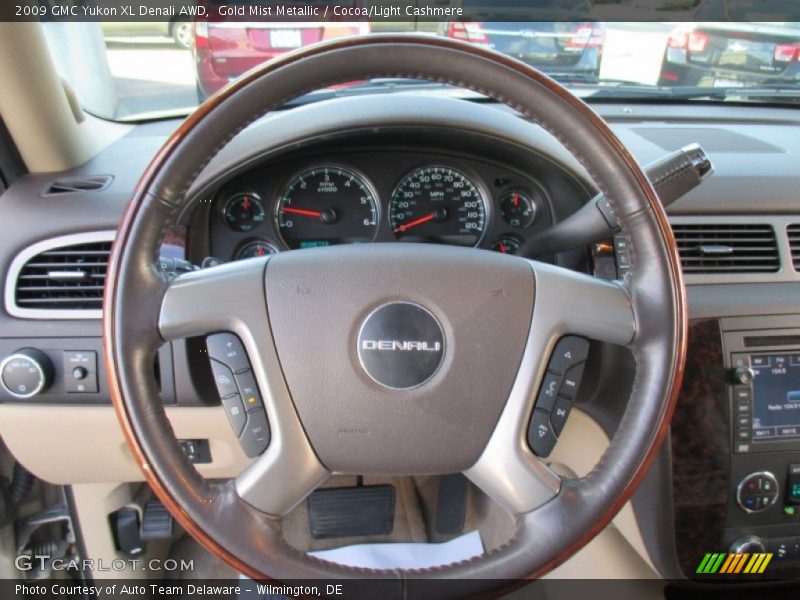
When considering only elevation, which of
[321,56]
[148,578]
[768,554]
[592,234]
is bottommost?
[148,578]

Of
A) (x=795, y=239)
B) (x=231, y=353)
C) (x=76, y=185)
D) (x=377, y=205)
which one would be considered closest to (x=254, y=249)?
(x=377, y=205)

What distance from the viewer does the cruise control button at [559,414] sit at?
3.46ft

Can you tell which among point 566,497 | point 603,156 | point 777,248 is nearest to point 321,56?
point 603,156

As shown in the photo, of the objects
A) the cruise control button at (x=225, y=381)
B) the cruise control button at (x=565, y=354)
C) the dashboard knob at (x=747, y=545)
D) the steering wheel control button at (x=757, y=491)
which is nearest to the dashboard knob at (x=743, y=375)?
the steering wheel control button at (x=757, y=491)

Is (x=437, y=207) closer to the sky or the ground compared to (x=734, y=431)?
closer to the sky

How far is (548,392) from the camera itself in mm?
1054

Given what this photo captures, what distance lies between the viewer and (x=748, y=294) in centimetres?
151

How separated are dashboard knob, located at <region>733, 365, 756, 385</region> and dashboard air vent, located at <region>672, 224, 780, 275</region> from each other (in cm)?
21

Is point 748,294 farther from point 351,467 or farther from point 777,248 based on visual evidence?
point 351,467

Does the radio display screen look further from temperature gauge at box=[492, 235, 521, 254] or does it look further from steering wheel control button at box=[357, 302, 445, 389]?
steering wheel control button at box=[357, 302, 445, 389]

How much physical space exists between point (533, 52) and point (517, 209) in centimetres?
59

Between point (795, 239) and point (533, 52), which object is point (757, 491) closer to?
point (795, 239)

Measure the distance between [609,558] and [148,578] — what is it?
1.26 meters

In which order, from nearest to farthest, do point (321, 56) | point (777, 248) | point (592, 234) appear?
point (321, 56), point (592, 234), point (777, 248)
